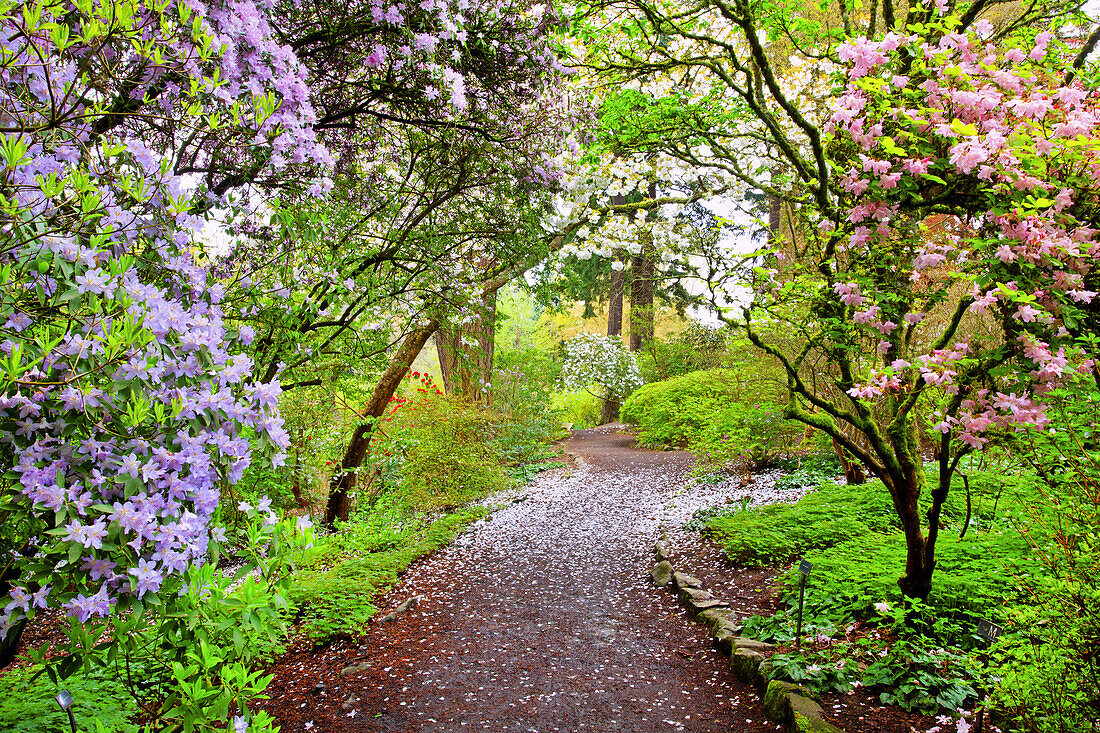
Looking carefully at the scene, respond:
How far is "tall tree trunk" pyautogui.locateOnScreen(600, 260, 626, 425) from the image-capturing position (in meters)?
18.6

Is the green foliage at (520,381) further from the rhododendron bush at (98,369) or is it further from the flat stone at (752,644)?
the rhododendron bush at (98,369)

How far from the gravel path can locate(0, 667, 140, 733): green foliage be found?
785mm

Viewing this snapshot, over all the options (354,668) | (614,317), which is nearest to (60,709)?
(354,668)

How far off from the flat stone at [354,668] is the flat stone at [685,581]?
2420mm

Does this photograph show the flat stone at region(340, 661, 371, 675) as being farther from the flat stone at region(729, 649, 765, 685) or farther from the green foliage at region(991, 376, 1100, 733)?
the green foliage at region(991, 376, 1100, 733)

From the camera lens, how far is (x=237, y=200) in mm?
2527

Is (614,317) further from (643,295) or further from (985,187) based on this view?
(985,187)

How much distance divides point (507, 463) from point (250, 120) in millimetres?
9337

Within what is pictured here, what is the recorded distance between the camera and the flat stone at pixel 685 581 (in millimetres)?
4730

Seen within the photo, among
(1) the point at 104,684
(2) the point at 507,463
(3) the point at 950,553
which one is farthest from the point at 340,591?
(2) the point at 507,463

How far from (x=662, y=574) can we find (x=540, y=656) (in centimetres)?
169

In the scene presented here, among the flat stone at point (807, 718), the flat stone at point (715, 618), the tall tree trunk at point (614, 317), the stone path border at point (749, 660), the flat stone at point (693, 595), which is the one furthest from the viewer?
the tall tree trunk at point (614, 317)

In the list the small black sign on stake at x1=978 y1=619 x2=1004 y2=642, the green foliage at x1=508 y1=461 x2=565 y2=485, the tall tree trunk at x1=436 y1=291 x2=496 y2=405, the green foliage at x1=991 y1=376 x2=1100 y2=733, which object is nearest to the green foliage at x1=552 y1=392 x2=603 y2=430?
the green foliage at x1=508 y1=461 x2=565 y2=485

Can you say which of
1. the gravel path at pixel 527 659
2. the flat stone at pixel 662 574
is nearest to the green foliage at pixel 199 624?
the gravel path at pixel 527 659
